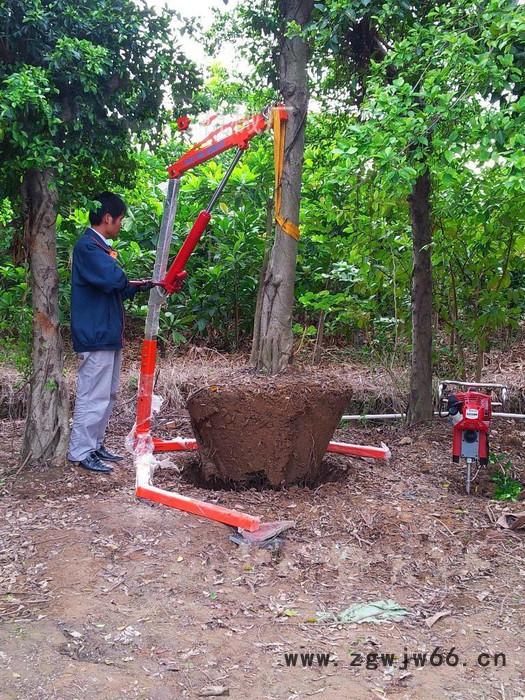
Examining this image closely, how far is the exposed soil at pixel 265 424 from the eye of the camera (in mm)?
4254

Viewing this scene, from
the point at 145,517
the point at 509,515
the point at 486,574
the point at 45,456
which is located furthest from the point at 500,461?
the point at 45,456

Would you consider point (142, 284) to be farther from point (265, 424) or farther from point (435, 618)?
point (435, 618)

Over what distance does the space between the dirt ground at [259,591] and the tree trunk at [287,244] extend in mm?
916

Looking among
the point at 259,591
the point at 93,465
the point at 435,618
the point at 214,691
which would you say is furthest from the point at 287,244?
the point at 214,691

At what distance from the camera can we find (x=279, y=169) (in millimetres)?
4523

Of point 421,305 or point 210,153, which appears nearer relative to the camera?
point 210,153

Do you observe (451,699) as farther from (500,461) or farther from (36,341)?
(36,341)

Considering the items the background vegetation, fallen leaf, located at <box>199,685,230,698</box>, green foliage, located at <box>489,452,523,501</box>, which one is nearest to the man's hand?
the background vegetation

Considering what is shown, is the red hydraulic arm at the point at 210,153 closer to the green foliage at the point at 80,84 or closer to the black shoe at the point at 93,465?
the green foliage at the point at 80,84

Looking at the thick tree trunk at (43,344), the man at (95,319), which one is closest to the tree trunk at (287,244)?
the man at (95,319)

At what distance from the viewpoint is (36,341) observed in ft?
14.8

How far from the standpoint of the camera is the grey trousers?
4.58 meters

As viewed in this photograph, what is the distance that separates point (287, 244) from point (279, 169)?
482 mm

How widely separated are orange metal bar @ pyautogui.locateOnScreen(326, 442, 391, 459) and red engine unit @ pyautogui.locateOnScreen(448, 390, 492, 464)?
70 cm
